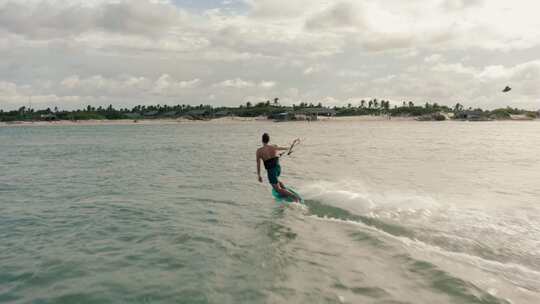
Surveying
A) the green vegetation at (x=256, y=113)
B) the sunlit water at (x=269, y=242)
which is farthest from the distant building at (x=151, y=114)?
the sunlit water at (x=269, y=242)

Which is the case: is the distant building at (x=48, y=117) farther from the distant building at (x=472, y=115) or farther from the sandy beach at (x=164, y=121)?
the distant building at (x=472, y=115)

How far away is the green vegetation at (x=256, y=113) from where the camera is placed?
555 feet

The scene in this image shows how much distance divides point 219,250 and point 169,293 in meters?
2.36

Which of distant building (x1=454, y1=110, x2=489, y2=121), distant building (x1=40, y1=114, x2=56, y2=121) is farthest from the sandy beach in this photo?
distant building (x1=454, y1=110, x2=489, y2=121)

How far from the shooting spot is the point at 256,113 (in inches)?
6929

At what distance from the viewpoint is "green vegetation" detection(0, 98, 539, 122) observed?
169 meters

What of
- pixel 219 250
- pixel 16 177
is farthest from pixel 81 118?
pixel 219 250

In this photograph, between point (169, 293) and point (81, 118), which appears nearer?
point (169, 293)

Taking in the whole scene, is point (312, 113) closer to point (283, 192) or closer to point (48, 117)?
point (48, 117)

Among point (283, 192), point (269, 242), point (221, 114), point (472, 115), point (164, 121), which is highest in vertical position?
point (221, 114)

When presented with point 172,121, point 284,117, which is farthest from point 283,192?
point 172,121

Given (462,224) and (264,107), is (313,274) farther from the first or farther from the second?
(264,107)

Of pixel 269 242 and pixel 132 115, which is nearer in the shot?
pixel 269 242

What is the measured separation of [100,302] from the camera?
6.80 meters
